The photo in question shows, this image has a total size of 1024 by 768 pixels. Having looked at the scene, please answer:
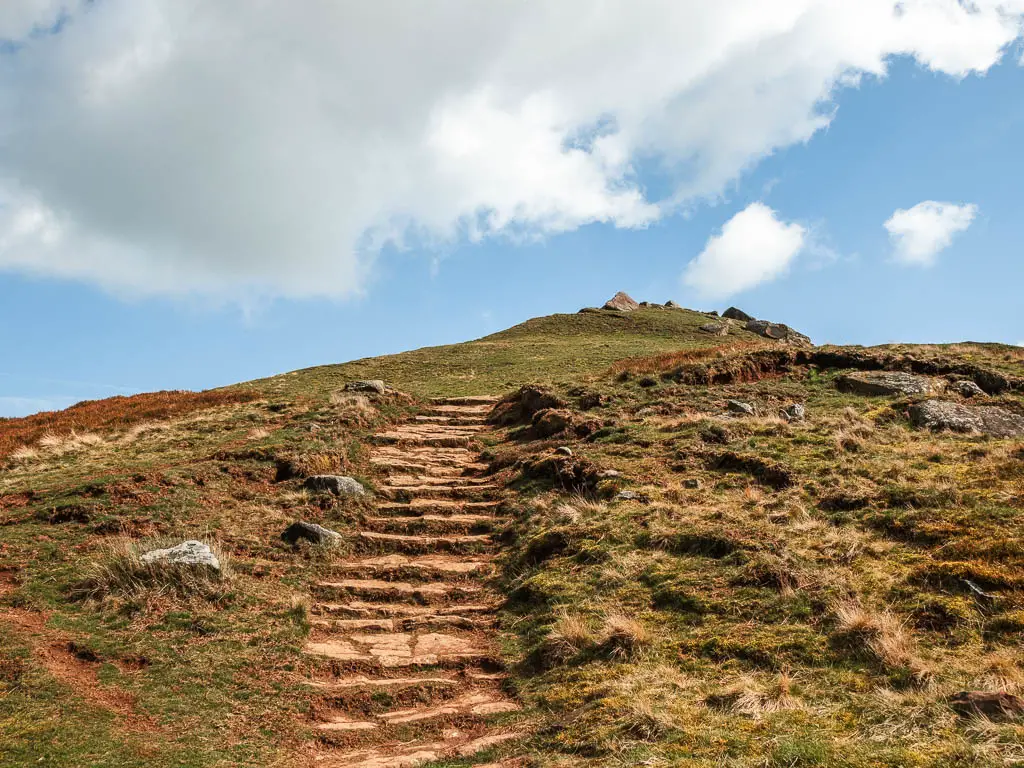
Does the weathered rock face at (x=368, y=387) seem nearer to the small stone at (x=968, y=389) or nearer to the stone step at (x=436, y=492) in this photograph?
the stone step at (x=436, y=492)

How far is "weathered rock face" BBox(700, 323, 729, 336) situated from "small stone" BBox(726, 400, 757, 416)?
108 ft

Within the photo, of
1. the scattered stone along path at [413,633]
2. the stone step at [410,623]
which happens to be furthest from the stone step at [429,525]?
the stone step at [410,623]

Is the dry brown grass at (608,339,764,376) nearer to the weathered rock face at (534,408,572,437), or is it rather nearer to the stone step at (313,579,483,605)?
the weathered rock face at (534,408,572,437)

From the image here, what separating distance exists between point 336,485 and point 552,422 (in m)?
7.40

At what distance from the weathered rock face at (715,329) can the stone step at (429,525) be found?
41214 millimetres

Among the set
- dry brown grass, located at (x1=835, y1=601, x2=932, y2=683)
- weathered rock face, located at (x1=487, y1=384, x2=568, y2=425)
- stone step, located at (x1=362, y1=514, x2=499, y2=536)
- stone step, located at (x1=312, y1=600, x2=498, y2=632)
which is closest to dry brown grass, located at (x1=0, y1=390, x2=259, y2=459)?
weathered rock face, located at (x1=487, y1=384, x2=568, y2=425)

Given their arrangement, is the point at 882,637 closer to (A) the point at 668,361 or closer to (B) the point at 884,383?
(B) the point at 884,383

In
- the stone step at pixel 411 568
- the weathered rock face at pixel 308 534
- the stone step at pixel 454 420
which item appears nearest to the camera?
the stone step at pixel 411 568

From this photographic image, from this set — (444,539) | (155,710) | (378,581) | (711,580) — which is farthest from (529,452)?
(155,710)

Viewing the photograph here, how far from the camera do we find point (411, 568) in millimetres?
12789

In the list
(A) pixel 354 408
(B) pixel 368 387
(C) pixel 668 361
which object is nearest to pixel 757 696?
(A) pixel 354 408

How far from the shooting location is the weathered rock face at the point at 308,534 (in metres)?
13.4

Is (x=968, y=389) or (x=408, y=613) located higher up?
(x=968, y=389)

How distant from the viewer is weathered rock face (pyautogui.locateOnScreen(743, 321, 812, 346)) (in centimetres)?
5585
